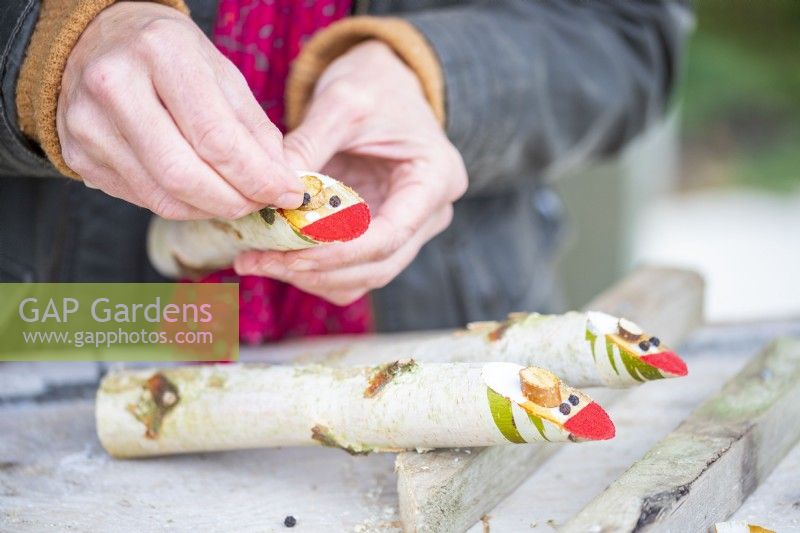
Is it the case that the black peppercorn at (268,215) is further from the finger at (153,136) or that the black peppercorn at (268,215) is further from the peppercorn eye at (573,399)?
the peppercorn eye at (573,399)

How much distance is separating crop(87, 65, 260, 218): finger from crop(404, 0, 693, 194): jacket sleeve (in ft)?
1.48

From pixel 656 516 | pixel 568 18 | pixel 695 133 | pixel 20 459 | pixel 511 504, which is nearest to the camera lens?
pixel 656 516

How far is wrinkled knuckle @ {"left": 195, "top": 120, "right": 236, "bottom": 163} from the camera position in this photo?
2.53 ft

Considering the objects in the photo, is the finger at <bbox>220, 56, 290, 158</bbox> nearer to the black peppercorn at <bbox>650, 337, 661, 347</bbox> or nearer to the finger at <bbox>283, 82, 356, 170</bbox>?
the finger at <bbox>283, 82, 356, 170</bbox>

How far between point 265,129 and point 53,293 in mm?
481


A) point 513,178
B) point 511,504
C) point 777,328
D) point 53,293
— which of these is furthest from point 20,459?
point 777,328

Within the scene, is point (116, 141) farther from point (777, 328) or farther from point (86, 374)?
point (777, 328)

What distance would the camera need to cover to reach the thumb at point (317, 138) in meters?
0.90

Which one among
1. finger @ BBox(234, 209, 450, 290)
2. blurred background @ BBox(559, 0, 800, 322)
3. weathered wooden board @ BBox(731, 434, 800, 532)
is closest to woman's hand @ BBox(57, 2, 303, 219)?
finger @ BBox(234, 209, 450, 290)

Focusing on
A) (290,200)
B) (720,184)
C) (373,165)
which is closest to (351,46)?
(373,165)

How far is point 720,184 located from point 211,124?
12.8 feet

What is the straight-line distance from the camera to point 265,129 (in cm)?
A: 83

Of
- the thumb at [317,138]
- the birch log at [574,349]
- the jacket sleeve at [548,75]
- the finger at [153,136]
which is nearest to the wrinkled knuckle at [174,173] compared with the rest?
the finger at [153,136]

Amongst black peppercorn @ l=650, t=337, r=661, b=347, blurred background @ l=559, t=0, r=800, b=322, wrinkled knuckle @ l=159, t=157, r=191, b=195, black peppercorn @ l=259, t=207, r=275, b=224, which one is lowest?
blurred background @ l=559, t=0, r=800, b=322
